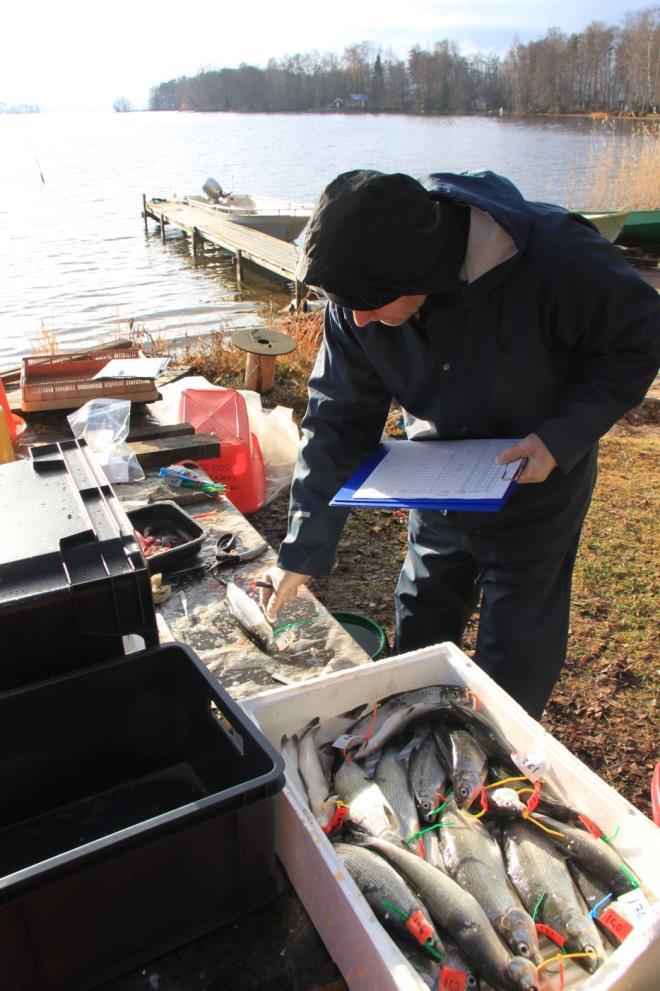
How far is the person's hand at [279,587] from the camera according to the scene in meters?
2.06

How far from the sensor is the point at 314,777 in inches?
61.8

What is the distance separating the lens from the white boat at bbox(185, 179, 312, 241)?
17.9 m

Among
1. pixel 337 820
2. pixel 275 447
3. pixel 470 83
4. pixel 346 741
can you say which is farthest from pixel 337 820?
pixel 470 83

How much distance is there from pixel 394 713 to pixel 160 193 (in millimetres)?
27753

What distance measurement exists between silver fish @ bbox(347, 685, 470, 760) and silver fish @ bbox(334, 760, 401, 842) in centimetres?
6

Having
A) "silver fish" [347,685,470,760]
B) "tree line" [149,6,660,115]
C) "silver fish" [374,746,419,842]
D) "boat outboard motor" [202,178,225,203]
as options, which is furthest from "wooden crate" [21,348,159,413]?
"tree line" [149,6,660,115]

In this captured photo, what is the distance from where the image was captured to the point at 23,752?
1360 mm

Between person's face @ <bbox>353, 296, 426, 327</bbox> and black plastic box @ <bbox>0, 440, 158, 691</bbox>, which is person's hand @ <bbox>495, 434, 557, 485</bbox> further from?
black plastic box @ <bbox>0, 440, 158, 691</bbox>

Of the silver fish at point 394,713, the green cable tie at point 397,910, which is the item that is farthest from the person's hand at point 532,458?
the green cable tie at point 397,910

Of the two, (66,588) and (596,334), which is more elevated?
(596,334)

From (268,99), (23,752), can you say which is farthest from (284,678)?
(268,99)

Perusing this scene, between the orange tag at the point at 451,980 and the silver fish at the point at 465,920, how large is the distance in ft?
0.16

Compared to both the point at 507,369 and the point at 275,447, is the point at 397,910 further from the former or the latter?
the point at 275,447

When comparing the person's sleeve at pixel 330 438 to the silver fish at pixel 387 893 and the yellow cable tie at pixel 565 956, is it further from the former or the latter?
the yellow cable tie at pixel 565 956
